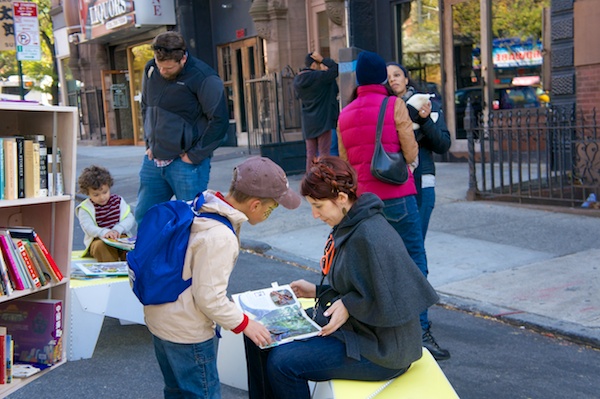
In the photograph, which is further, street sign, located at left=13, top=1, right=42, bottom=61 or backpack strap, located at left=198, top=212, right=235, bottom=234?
street sign, located at left=13, top=1, right=42, bottom=61

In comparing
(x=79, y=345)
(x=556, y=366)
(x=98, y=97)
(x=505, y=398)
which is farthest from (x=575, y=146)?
(x=98, y=97)

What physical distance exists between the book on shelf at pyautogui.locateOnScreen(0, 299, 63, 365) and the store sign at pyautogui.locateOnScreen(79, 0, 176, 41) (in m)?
16.9

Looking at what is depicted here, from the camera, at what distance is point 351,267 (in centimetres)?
322

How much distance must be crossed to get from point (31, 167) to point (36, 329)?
2.84ft

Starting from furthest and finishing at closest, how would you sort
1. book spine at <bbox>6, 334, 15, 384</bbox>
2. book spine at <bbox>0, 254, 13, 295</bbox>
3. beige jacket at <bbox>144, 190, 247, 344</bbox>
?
book spine at <bbox>6, 334, 15, 384</bbox> → book spine at <bbox>0, 254, 13, 295</bbox> → beige jacket at <bbox>144, 190, 247, 344</bbox>

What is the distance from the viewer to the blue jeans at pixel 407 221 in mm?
4582

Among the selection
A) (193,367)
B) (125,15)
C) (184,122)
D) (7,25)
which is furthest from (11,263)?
(125,15)

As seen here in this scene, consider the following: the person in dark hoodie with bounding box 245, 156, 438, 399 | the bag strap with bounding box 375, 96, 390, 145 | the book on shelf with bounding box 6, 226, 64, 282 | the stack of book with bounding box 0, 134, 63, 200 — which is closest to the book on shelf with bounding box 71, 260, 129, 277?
the book on shelf with bounding box 6, 226, 64, 282

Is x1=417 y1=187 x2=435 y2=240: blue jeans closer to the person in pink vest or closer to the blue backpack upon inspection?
the person in pink vest

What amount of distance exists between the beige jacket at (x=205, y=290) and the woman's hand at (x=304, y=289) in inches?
26.3

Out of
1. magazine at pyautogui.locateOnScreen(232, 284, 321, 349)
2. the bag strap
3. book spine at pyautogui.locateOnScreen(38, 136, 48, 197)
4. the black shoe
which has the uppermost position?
the bag strap

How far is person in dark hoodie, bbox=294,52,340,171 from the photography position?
10562 millimetres

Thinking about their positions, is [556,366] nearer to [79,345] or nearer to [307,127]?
[79,345]

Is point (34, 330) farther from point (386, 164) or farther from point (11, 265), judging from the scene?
point (386, 164)
